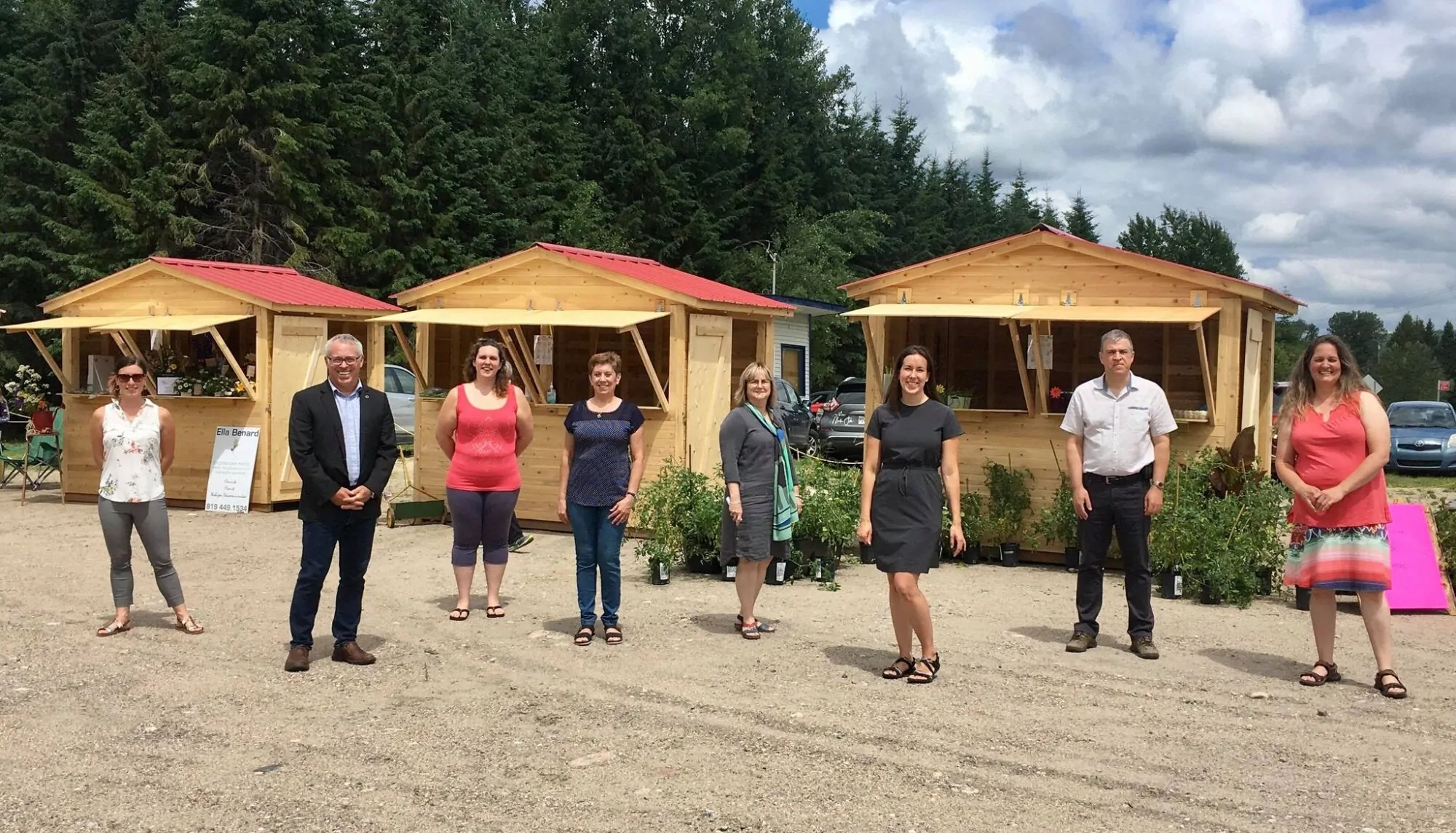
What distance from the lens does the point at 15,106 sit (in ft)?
99.3

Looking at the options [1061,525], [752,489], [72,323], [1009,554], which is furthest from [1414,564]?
[72,323]

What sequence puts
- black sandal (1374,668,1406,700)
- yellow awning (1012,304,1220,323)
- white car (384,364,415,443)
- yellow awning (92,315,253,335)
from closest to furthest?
1. black sandal (1374,668,1406,700)
2. yellow awning (1012,304,1220,323)
3. yellow awning (92,315,253,335)
4. white car (384,364,415,443)

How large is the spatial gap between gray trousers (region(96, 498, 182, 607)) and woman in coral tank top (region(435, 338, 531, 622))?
1591 millimetres

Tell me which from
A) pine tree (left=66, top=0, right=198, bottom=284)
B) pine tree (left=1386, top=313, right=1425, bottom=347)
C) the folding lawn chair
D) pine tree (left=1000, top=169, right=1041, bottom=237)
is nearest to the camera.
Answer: the folding lawn chair

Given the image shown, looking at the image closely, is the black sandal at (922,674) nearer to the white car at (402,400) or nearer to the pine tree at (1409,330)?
the white car at (402,400)

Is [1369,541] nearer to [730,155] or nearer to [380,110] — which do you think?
[380,110]

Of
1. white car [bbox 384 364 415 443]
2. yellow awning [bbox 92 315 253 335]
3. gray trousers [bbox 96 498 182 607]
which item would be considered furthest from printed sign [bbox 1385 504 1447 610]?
white car [bbox 384 364 415 443]

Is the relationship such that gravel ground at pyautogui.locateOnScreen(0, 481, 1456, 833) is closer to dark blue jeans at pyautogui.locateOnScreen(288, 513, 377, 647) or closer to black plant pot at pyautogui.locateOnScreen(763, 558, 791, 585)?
dark blue jeans at pyautogui.locateOnScreen(288, 513, 377, 647)

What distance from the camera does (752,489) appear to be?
7.51 meters

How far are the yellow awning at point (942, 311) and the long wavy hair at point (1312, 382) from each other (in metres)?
4.07

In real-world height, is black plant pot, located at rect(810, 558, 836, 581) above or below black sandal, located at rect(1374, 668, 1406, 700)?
above

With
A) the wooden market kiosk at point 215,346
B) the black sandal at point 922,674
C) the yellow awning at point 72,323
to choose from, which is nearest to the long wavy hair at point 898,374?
the black sandal at point 922,674

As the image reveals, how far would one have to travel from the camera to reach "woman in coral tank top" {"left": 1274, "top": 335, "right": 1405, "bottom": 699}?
631 cm

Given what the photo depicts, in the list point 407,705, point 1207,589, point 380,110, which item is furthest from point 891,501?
point 380,110
